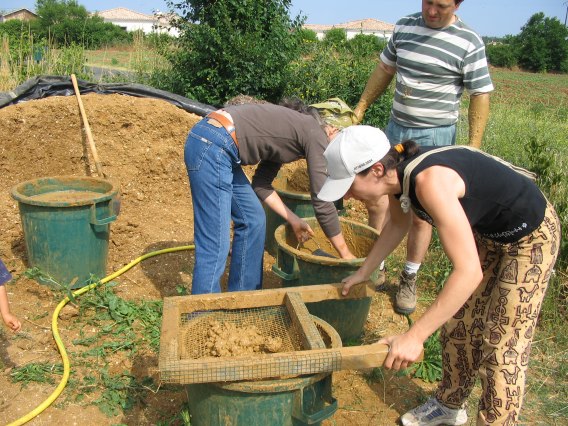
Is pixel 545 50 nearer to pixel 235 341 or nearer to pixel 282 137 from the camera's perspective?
pixel 282 137

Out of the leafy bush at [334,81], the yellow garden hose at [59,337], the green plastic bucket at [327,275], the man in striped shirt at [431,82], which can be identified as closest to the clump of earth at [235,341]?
the green plastic bucket at [327,275]

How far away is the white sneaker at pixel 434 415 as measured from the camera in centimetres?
261

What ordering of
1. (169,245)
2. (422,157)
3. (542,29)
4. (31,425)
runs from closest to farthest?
(422,157) < (31,425) < (169,245) < (542,29)

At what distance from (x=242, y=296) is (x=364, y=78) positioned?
243 inches

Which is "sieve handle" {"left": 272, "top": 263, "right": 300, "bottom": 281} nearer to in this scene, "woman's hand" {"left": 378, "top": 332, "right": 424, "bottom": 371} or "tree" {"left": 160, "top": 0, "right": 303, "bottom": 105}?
"woman's hand" {"left": 378, "top": 332, "right": 424, "bottom": 371}

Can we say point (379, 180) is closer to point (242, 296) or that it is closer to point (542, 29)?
point (242, 296)

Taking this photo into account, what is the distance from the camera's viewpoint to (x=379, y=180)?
1923 mm

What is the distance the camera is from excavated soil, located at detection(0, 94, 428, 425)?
276 centimetres

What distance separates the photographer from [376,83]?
12.9 ft

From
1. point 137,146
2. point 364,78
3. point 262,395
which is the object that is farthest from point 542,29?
point 262,395

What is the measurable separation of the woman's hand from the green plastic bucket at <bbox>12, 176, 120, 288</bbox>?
2.62 meters

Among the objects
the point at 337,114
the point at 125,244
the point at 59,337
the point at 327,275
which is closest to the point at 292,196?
the point at 337,114

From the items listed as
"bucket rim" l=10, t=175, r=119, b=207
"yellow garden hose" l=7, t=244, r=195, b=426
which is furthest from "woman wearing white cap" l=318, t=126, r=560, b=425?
"bucket rim" l=10, t=175, r=119, b=207

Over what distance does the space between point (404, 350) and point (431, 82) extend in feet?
7.02
